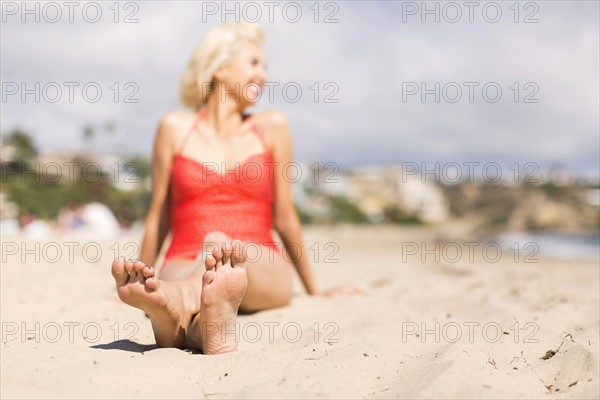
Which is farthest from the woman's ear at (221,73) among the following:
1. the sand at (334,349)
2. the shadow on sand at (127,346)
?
the shadow on sand at (127,346)

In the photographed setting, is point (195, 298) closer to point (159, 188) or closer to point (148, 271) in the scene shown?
point (148, 271)

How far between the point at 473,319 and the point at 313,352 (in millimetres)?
982

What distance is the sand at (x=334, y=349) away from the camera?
5.34 ft

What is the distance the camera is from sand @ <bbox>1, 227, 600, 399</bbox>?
1628 mm

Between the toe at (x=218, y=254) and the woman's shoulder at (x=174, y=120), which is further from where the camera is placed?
the woman's shoulder at (x=174, y=120)

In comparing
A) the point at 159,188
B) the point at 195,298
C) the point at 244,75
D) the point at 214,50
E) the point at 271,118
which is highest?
the point at 214,50

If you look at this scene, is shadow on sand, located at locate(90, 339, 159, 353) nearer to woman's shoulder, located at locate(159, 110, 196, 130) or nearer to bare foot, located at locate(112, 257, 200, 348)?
bare foot, located at locate(112, 257, 200, 348)

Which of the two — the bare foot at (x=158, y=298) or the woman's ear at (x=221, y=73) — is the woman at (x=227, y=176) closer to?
the woman's ear at (x=221, y=73)

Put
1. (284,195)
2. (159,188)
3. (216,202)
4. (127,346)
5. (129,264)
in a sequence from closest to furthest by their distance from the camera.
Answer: (129,264)
(127,346)
(216,202)
(159,188)
(284,195)

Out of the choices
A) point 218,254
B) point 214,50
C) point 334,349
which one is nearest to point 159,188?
point 214,50

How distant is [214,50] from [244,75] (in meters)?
0.23

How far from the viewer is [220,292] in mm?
1989

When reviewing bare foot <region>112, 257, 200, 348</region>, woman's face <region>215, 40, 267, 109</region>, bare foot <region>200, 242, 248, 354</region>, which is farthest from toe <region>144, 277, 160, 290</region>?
woman's face <region>215, 40, 267, 109</region>

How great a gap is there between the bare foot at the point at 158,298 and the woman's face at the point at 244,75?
4.21 ft
